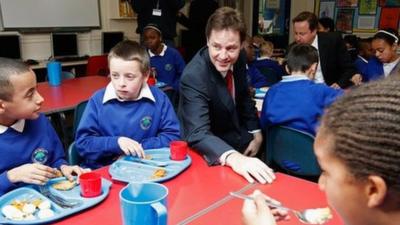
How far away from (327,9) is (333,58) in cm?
415

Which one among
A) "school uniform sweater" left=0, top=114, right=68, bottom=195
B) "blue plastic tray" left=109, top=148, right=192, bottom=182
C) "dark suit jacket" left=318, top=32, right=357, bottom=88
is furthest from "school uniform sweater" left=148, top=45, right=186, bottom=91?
"blue plastic tray" left=109, top=148, right=192, bottom=182

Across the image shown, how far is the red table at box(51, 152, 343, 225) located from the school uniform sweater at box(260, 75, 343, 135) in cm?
83

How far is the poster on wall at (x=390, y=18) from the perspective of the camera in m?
6.42

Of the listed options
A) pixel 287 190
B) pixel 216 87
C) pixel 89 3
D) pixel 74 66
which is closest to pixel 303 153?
pixel 216 87

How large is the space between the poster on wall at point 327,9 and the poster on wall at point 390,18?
93 centimetres

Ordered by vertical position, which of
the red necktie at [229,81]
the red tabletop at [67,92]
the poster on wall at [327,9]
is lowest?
the red tabletop at [67,92]

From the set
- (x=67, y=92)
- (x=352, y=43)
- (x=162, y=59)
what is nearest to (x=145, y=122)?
(x=67, y=92)

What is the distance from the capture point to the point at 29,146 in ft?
5.20

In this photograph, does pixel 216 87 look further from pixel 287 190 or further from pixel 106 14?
pixel 106 14

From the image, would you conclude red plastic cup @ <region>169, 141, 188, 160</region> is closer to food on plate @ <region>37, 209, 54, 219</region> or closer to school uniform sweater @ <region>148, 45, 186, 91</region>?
food on plate @ <region>37, 209, 54, 219</region>

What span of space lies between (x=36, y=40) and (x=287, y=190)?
523 centimetres

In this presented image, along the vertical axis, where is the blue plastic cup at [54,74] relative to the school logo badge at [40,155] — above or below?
above

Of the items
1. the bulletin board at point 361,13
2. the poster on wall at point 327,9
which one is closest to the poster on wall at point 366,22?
the bulletin board at point 361,13

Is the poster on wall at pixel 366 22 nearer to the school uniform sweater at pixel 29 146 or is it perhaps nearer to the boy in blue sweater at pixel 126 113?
the boy in blue sweater at pixel 126 113
